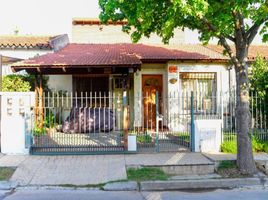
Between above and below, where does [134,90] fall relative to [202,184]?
above

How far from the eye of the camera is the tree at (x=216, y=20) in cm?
816

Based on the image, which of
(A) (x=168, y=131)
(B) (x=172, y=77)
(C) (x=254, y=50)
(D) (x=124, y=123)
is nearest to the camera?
(D) (x=124, y=123)

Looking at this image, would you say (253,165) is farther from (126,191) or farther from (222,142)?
(126,191)

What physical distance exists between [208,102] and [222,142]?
187 inches

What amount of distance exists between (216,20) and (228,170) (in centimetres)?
367

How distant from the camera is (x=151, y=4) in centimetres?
839

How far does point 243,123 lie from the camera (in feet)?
31.0

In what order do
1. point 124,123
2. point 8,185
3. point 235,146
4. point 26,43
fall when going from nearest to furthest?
point 8,185
point 235,146
point 124,123
point 26,43

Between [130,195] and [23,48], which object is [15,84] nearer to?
[23,48]

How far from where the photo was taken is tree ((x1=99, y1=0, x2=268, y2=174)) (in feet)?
26.8

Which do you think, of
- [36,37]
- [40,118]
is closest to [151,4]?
[40,118]

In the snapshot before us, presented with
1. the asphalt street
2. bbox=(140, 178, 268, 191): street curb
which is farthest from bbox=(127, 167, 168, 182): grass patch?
the asphalt street

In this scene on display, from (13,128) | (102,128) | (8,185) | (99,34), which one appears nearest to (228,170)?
(8,185)

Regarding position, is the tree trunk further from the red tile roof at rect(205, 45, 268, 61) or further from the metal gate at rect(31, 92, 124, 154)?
the red tile roof at rect(205, 45, 268, 61)
